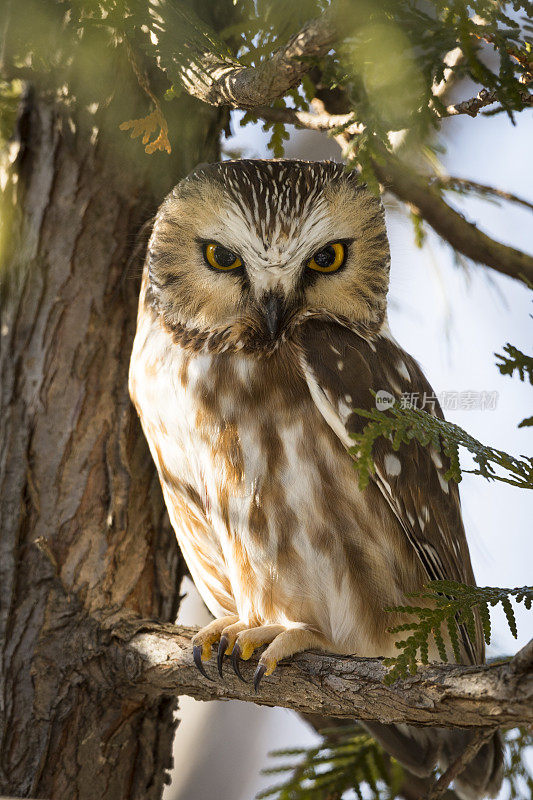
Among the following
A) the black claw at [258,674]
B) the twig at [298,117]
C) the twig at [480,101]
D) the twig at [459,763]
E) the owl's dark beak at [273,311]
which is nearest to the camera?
the twig at [480,101]

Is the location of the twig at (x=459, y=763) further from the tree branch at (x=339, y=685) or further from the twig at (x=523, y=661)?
the twig at (x=523, y=661)

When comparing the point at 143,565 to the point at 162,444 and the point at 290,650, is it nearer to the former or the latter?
the point at 162,444

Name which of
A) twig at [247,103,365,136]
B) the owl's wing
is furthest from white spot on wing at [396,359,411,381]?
twig at [247,103,365,136]

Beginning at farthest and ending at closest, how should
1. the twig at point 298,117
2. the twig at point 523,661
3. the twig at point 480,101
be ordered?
the twig at point 298,117 → the twig at point 480,101 → the twig at point 523,661

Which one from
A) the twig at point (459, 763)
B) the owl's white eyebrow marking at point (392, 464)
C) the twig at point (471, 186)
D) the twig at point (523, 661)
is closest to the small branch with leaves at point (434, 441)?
the twig at point (523, 661)

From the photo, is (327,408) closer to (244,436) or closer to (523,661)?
(244,436)

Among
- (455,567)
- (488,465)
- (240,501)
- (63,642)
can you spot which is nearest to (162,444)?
(240,501)

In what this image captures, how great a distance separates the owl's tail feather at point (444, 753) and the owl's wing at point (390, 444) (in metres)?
0.32

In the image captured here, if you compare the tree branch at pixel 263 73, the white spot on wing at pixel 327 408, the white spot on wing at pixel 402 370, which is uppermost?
the tree branch at pixel 263 73

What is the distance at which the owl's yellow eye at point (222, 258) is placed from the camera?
2039 millimetres

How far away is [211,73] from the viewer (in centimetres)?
171

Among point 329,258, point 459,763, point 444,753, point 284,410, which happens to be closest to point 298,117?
point 329,258

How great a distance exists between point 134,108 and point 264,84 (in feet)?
3.38

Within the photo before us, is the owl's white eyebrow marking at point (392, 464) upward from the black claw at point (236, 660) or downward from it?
upward
